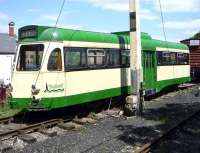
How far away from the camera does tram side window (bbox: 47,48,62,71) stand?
43.6ft

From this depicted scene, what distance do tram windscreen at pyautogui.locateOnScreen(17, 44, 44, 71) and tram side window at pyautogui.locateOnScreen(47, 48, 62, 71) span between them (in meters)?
0.38

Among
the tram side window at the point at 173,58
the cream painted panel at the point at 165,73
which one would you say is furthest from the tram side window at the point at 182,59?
the cream painted panel at the point at 165,73

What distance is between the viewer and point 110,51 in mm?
16219

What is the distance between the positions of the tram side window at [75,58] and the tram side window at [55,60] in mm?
237

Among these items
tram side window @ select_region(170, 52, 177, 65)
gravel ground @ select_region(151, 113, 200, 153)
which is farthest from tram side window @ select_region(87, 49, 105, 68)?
tram side window @ select_region(170, 52, 177, 65)

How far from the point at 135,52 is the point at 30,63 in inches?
171

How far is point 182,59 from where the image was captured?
1022 inches

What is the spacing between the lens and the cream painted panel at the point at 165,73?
21.2 meters

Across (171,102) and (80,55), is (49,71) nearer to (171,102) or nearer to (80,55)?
(80,55)

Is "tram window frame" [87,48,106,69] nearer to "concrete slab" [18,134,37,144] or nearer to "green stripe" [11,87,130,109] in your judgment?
"green stripe" [11,87,130,109]

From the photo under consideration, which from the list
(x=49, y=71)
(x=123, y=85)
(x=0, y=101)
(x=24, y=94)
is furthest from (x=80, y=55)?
(x=0, y=101)

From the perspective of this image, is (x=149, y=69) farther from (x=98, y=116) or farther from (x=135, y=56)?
(x=98, y=116)

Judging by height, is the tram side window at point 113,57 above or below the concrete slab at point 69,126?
above

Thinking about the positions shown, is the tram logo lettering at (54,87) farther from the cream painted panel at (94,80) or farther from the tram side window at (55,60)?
the tram side window at (55,60)
